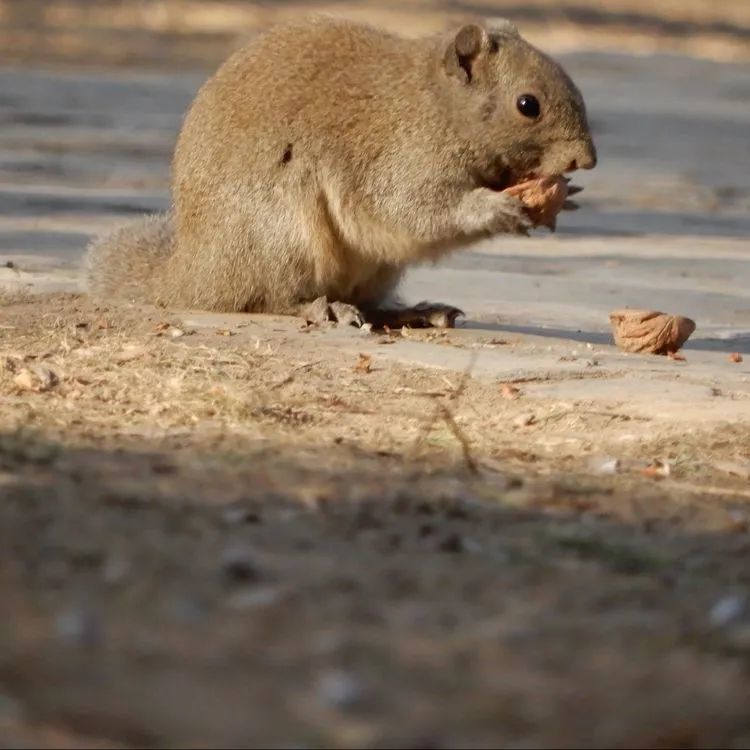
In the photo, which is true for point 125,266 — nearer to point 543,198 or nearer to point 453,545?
point 543,198

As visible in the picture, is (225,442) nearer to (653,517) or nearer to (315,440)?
(315,440)

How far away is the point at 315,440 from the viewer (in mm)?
5527

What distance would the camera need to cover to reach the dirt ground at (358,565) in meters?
3.43

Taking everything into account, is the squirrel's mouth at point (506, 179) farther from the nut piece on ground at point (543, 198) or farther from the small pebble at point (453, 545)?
the small pebble at point (453, 545)

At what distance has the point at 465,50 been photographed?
8125 mm

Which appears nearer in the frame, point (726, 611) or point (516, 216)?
point (726, 611)

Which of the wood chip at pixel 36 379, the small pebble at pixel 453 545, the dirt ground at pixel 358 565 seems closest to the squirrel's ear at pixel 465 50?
the dirt ground at pixel 358 565

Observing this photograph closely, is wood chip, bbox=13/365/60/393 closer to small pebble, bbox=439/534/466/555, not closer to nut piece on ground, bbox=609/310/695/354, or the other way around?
small pebble, bbox=439/534/466/555

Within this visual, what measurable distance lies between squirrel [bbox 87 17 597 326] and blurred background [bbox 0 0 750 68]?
13.9 meters

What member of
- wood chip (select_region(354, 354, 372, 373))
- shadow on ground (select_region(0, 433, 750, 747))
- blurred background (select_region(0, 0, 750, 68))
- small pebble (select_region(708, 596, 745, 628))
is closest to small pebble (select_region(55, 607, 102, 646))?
shadow on ground (select_region(0, 433, 750, 747))

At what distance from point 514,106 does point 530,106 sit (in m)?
0.07

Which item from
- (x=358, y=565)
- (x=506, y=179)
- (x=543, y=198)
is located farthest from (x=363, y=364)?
(x=358, y=565)

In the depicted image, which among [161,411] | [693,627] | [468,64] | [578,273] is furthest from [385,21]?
[693,627]

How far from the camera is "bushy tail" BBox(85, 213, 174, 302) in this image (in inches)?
335
